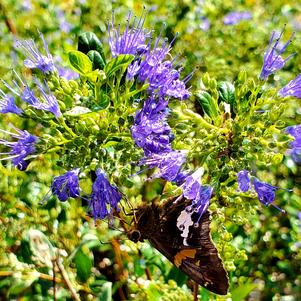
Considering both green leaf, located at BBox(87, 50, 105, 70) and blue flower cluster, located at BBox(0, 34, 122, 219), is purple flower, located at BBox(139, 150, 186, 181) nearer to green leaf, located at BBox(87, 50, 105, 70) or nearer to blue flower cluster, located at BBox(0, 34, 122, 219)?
blue flower cluster, located at BBox(0, 34, 122, 219)

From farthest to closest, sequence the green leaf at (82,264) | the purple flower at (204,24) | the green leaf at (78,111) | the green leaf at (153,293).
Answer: the purple flower at (204,24) → the green leaf at (82,264) → the green leaf at (153,293) → the green leaf at (78,111)

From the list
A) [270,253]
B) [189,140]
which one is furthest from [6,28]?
[189,140]

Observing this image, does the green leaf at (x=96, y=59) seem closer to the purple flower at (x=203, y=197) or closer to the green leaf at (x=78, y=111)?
the green leaf at (x=78, y=111)

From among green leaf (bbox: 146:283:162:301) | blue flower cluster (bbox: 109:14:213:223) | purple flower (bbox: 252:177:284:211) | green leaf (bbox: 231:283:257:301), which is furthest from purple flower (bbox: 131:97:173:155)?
green leaf (bbox: 231:283:257:301)

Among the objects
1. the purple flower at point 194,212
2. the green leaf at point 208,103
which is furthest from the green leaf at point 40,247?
the green leaf at point 208,103

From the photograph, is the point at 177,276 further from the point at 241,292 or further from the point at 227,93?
the point at 227,93

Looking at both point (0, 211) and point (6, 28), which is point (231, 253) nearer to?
point (0, 211)

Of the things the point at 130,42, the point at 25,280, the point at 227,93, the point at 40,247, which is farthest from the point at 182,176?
the point at 25,280
